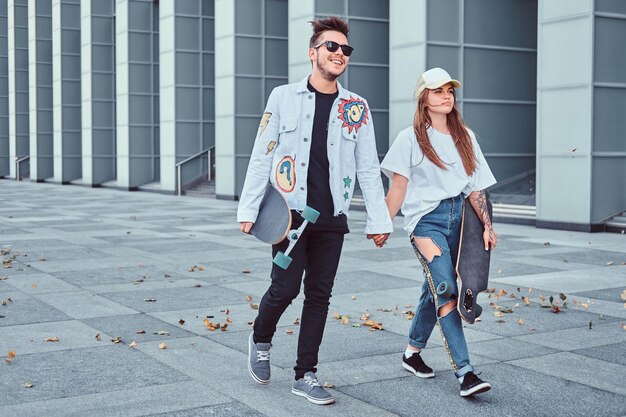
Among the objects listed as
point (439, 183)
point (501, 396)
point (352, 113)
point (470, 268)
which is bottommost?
point (501, 396)

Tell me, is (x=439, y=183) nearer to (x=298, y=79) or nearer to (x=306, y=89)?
(x=306, y=89)

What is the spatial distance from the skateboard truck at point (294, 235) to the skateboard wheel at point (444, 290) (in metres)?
0.79

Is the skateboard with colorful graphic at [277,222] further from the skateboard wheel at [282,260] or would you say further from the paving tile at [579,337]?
the paving tile at [579,337]

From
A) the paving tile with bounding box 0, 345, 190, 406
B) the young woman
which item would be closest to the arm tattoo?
the young woman

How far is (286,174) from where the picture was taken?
15.9 ft

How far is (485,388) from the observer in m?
4.75

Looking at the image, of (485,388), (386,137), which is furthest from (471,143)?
(386,137)

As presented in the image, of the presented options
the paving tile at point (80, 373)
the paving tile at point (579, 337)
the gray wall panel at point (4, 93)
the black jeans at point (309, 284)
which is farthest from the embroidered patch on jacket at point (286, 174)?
the gray wall panel at point (4, 93)

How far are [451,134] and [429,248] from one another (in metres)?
0.67

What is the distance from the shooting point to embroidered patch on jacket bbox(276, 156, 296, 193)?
4828mm

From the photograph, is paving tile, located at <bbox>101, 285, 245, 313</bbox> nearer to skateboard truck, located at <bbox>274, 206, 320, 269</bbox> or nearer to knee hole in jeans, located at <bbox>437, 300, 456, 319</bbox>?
skateboard truck, located at <bbox>274, 206, 320, 269</bbox>

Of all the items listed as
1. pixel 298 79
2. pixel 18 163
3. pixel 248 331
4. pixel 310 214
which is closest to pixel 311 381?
pixel 310 214

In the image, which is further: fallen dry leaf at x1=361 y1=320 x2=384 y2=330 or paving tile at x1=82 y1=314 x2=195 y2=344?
fallen dry leaf at x1=361 y1=320 x2=384 y2=330

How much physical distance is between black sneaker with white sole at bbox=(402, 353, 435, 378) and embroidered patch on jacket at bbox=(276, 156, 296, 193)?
135cm
